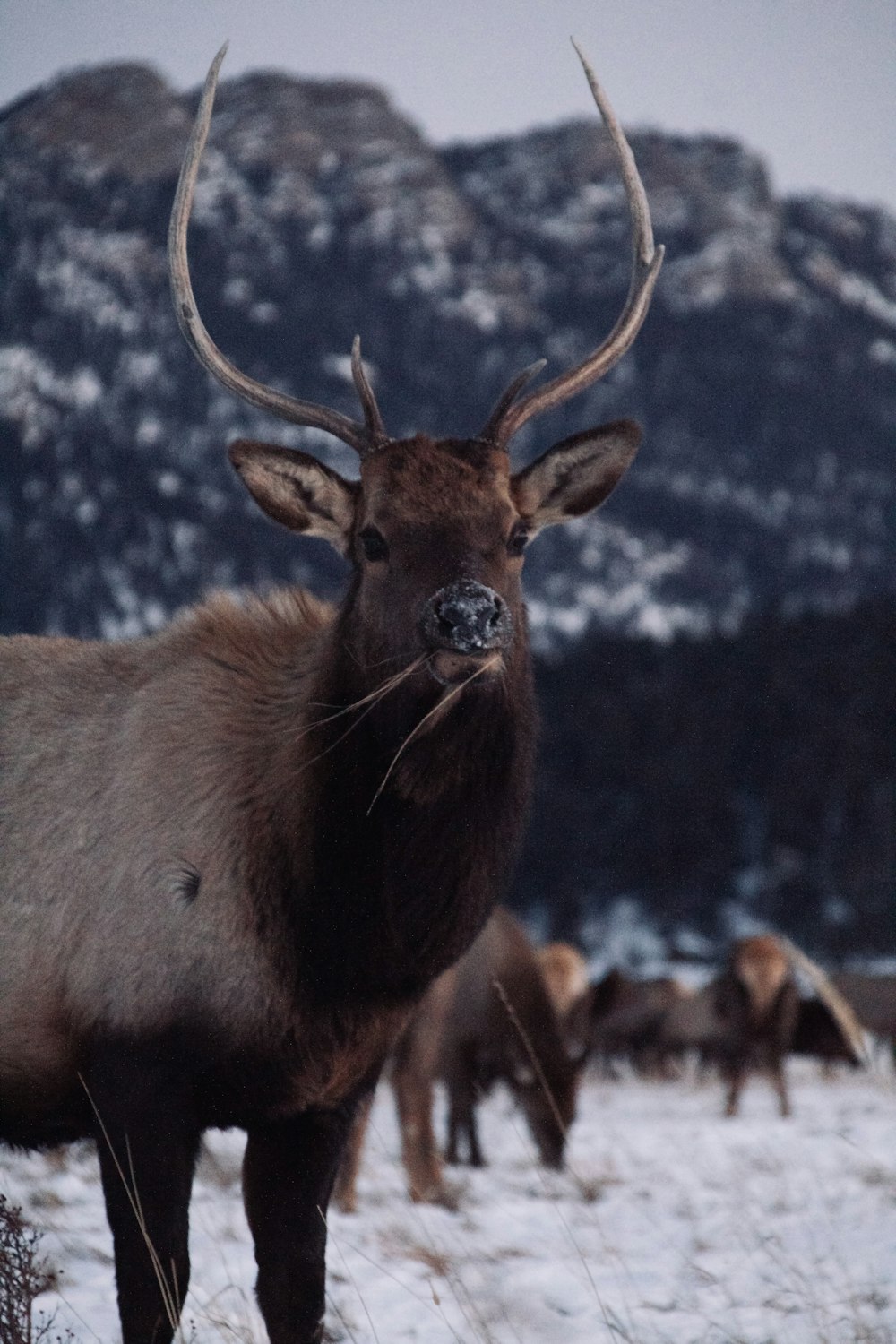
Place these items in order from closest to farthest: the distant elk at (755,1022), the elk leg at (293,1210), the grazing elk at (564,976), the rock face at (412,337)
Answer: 1. the elk leg at (293,1210)
2. the distant elk at (755,1022)
3. the grazing elk at (564,976)
4. the rock face at (412,337)

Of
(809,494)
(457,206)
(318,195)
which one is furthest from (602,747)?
(457,206)

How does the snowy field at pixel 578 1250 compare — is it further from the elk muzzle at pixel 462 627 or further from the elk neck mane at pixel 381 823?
the elk muzzle at pixel 462 627

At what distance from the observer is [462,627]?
2.97 metres

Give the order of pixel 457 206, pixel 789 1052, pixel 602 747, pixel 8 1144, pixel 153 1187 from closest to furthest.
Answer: pixel 153 1187
pixel 8 1144
pixel 789 1052
pixel 602 747
pixel 457 206

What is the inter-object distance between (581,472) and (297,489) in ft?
2.62

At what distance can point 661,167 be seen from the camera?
114312 mm

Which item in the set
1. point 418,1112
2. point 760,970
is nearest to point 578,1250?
point 418,1112

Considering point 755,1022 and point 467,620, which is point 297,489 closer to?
point 467,620

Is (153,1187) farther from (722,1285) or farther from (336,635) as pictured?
(722,1285)

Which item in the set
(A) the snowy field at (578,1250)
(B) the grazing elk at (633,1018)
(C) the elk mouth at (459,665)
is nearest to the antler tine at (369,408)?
(C) the elk mouth at (459,665)

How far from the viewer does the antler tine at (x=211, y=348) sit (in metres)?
3.62

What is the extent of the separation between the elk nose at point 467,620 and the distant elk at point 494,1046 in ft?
15.0

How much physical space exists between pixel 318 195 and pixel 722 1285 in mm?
90144

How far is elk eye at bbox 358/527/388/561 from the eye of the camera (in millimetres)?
3424
